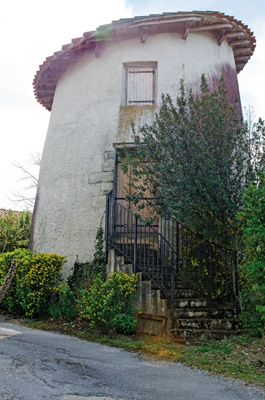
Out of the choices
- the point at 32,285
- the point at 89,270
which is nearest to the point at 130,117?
the point at 89,270

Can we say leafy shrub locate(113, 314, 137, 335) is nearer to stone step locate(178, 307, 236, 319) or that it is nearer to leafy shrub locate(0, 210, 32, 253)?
stone step locate(178, 307, 236, 319)

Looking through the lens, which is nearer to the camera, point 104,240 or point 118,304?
point 118,304

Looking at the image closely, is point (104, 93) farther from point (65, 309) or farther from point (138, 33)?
point (65, 309)

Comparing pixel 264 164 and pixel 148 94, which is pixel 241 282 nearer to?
pixel 264 164

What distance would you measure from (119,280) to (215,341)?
5.66 feet

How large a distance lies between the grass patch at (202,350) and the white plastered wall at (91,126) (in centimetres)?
218

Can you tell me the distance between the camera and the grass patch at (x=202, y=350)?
147 inches

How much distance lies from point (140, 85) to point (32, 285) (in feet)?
17.4

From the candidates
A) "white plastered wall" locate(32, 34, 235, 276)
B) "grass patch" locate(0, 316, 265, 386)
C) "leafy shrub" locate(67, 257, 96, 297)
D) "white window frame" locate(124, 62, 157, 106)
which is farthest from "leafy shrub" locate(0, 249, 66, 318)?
"white window frame" locate(124, 62, 157, 106)

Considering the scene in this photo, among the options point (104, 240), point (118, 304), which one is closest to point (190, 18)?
Result: point (104, 240)

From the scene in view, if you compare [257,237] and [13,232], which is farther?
[13,232]

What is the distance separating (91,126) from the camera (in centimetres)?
792

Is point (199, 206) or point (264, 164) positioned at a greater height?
point (264, 164)

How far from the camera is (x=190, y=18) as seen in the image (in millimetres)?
7824
